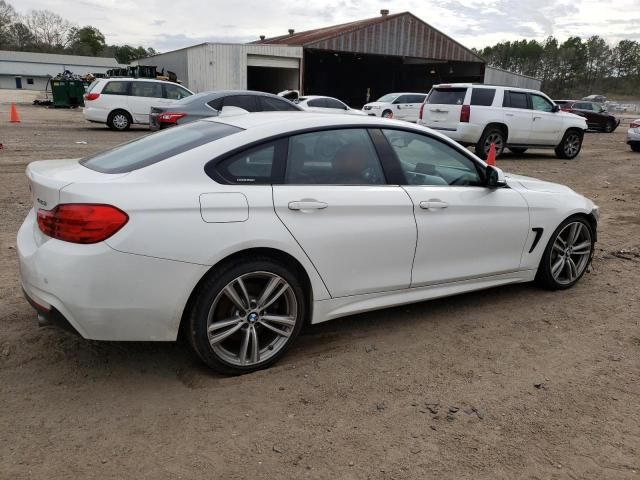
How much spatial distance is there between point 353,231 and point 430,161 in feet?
3.38

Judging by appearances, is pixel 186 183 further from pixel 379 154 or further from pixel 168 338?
pixel 379 154

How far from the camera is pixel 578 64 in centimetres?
9694

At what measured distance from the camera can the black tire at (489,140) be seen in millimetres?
12945

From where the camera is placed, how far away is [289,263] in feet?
10.5

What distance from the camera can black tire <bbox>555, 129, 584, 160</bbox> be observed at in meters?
14.5

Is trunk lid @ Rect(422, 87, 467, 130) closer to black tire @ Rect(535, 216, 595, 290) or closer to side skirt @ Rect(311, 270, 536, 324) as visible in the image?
black tire @ Rect(535, 216, 595, 290)

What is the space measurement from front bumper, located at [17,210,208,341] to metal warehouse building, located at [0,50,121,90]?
287ft

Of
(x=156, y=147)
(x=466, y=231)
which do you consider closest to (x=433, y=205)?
(x=466, y=231)

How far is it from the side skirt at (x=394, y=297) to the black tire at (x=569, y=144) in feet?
38.5

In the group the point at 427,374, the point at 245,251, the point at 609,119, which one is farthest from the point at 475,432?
the point at 609,119

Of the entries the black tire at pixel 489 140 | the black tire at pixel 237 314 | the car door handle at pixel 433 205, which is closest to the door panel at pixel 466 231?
the car door handle at pixel 433 205

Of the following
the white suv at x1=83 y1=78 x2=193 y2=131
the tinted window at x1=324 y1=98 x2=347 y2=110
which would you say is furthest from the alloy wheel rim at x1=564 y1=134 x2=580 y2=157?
the white suv at x1=83 y1=78 x2=193 y2=131

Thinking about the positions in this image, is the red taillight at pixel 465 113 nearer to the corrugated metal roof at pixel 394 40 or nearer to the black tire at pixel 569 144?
the black tire at pixel 569 144

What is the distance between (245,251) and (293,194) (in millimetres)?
469
